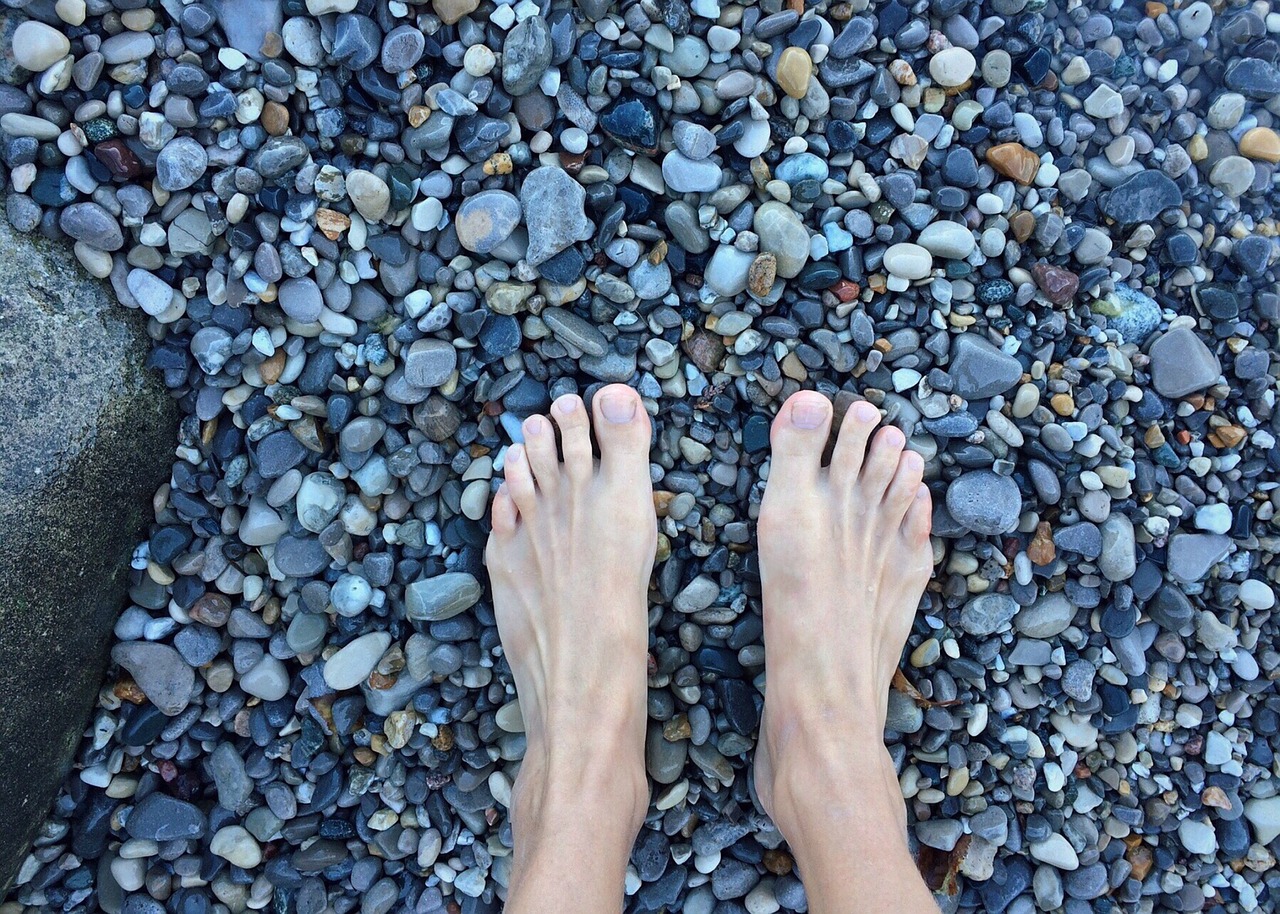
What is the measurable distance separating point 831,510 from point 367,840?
119 cm

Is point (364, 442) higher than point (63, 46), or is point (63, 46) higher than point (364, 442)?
point (63, 46)

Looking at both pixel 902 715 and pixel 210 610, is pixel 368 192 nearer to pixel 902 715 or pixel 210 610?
pixel 210 610

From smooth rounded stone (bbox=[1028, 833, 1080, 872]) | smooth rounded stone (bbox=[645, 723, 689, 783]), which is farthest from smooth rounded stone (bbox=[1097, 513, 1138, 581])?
smooth rounded stone (bbox=[645, 723, 689, 783])

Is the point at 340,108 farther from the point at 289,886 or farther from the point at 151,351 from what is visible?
the point at 289,886

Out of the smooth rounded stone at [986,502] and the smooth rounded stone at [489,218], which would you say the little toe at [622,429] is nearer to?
the smooth rounded stone at [489,218]

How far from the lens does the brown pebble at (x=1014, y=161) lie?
1593mm

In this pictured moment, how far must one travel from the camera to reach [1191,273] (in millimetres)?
1683

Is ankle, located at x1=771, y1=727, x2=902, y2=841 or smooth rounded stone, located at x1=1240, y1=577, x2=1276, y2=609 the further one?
smooth rounded stone, located at x1=1240, y1=577, x2=1276, y2=609

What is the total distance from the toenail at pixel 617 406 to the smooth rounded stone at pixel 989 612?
81cm

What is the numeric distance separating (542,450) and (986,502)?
2.94ft

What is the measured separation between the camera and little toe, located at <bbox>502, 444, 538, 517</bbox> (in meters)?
1.66

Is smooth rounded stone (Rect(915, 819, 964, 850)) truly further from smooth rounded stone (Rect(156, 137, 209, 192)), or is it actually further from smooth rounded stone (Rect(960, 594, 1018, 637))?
smooth rounded stone (Rect(156, 137, 209, 192))

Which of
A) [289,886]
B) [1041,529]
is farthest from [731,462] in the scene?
[289,886]

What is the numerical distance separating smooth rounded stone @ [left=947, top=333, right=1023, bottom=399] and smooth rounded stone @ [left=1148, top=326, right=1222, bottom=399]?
12.1 inches
